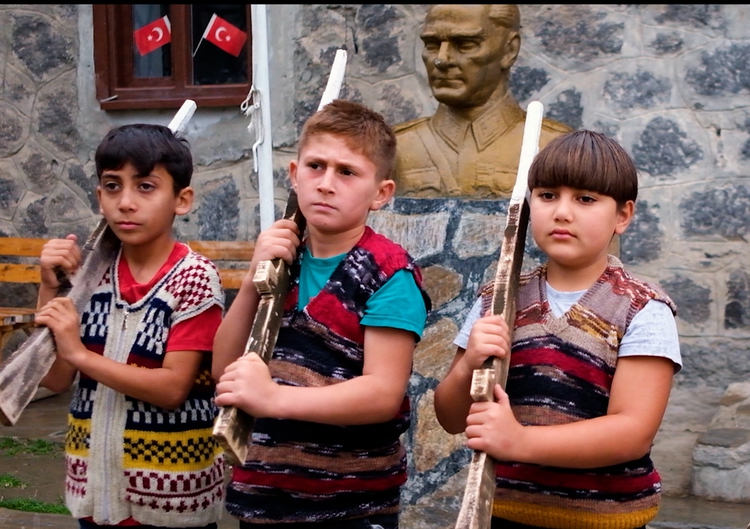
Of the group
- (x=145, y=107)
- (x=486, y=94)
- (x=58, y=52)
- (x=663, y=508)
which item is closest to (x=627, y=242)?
(x=663, y=508)

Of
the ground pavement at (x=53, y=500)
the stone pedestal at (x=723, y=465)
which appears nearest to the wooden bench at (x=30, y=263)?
the ground pavement at (x=53, y=500)

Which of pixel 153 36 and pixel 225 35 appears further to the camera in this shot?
pixel 153 36

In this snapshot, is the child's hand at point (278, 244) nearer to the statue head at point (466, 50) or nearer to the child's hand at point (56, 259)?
the child's hand at point (56, 259)

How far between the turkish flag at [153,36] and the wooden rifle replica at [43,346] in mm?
4071

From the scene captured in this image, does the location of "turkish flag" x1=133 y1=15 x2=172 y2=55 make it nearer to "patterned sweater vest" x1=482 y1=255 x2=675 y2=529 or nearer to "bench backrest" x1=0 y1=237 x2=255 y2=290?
"bench backrest" x1=0 y1=237 x2=255 y2=290

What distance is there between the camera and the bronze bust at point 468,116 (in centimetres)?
370

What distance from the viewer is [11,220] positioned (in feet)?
21.4

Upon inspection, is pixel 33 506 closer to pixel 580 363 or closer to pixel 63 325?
pixel 63 325

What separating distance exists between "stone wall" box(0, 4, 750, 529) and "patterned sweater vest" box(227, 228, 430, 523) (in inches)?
61.8

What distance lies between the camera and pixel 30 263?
21.3 feet

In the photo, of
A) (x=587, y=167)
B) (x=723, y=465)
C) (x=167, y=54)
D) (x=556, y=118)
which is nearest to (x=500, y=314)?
(x=587, y=167)

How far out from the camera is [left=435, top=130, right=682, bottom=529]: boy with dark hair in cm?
183

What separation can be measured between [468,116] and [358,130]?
177cm

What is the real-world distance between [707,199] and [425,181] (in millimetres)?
1986
